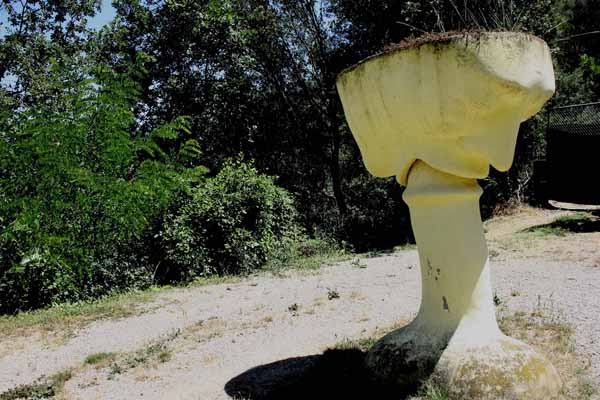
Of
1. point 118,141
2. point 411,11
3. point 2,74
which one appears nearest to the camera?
point 118,141

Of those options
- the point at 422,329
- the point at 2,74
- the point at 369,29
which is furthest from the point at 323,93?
the point at 422,329

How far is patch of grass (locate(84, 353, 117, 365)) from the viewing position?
5297mm

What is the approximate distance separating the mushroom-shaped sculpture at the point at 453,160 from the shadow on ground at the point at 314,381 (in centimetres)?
14

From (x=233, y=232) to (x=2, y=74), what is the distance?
9191 mm

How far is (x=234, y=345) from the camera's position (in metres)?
5.34

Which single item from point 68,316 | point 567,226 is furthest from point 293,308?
point 567,226

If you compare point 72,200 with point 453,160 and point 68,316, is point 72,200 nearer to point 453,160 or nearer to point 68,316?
point 68,316

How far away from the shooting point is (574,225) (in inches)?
434

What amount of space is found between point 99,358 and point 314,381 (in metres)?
2.40

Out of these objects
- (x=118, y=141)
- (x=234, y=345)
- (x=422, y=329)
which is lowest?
(x=234, y=345)

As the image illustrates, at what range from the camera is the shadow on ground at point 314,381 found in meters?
3.74

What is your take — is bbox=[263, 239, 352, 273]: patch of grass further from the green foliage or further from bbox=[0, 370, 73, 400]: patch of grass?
bbox=[0, 370, 73, 400]: patch of grass

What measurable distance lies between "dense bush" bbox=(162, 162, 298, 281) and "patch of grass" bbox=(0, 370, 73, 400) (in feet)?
17.0

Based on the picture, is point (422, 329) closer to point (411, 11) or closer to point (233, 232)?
point (233, 232)
